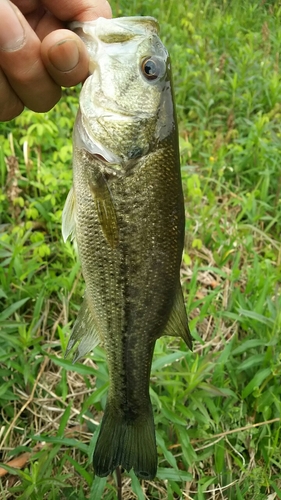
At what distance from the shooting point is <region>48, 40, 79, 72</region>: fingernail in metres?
1.49

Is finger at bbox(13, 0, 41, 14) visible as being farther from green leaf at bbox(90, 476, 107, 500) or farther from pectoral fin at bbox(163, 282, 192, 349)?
green leaf at bbox(90, 476, 107, 500)

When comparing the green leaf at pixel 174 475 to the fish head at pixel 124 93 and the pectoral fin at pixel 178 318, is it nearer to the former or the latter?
the pectoral fin at pixel 178 318

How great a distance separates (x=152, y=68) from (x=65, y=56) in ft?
1.05

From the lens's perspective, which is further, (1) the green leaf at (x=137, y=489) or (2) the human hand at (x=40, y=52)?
(1) the green leaf at (x=137, y=489)

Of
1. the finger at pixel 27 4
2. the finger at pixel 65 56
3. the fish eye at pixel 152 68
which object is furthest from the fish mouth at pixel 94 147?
the finger at pixel 27 4

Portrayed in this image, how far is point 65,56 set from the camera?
151 centimetres

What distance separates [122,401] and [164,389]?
710 mm

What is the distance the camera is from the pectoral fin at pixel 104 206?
1591 millimetres

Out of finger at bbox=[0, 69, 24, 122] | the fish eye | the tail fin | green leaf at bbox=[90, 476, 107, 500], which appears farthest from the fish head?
green leaf at bbox=[90, 476, 107, 500]

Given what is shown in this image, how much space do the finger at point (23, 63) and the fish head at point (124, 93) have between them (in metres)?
0.17

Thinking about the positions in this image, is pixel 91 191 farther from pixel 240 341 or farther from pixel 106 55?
pixel 240 341

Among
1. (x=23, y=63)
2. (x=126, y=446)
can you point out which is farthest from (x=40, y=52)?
(x=126, y=446)

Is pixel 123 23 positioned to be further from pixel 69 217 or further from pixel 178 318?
pixel 178 318

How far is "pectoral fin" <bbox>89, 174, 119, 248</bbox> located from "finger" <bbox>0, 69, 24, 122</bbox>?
51 cm
